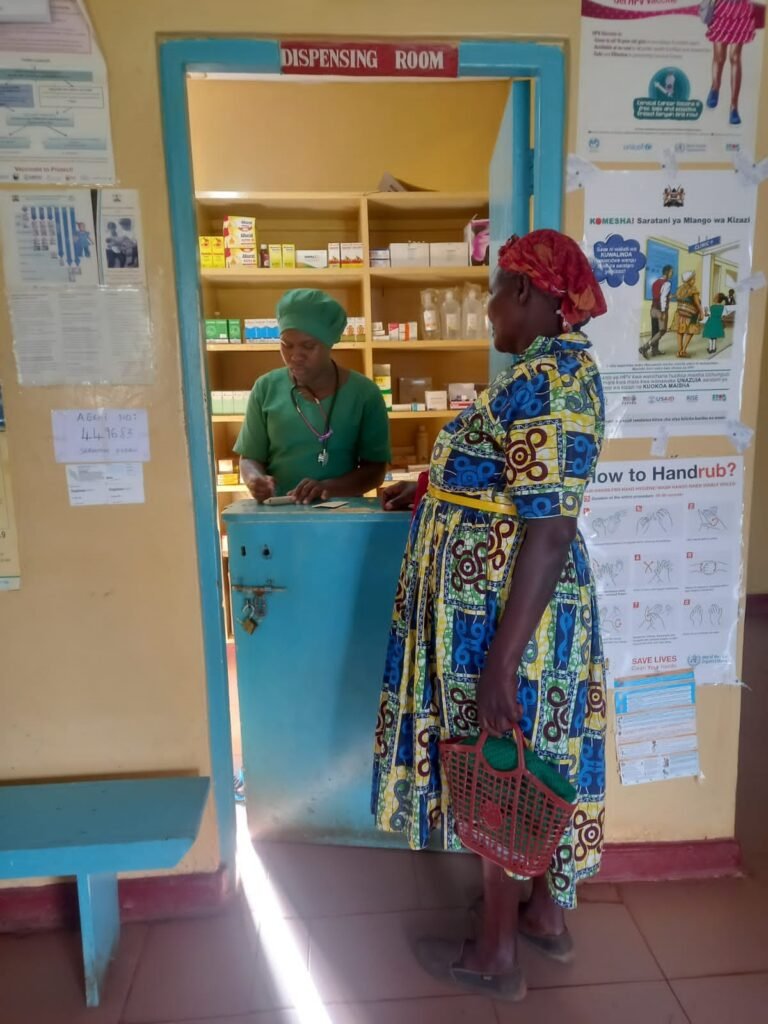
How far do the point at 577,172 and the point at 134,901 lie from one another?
7.30 ft

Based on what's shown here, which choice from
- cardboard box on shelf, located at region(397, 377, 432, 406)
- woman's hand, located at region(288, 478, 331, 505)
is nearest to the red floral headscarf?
woman's hand, located at region(288, 478, 331, 505)

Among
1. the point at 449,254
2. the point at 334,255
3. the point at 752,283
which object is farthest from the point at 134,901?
the point at 449,254

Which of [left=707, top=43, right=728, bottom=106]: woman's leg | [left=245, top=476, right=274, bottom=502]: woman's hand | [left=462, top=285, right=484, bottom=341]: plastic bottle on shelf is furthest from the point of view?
[left=462, top=285, right=484, bottom=341]: plastic bottle on shelf

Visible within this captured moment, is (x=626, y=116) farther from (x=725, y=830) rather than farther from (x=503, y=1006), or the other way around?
(x=503, y=1006)

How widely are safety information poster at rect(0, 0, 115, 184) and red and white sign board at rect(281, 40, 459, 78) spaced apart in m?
0.44

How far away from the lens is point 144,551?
170 cm

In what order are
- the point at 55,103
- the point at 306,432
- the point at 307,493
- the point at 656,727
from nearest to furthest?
the point at 55,103 → the point at 656,727 → the point at 307,493 → the point at 306,432

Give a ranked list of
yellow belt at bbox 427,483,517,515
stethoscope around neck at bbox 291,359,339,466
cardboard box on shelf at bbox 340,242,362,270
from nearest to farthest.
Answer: yellow belt at bbox 427,483,517,515 < stethoscope around neck at bbox 291,359,339,466 < cardboard box on shelf at bbox 340,242,362,270

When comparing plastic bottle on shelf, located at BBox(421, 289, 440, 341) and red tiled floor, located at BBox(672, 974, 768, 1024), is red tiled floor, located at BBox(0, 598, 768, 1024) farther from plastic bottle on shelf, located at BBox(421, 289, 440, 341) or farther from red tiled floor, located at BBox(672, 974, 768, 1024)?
plastic bottle on shelf, located at BBox(421, 289, 440, 341)

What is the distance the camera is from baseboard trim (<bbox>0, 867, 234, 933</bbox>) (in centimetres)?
179

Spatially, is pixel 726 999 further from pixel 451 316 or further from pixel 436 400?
pixel 451 316

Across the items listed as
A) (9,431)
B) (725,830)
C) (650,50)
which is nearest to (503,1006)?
(725,830)

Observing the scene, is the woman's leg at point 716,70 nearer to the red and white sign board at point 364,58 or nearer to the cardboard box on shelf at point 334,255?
the red and white sign board at point 364,58

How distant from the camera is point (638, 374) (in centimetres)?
169
